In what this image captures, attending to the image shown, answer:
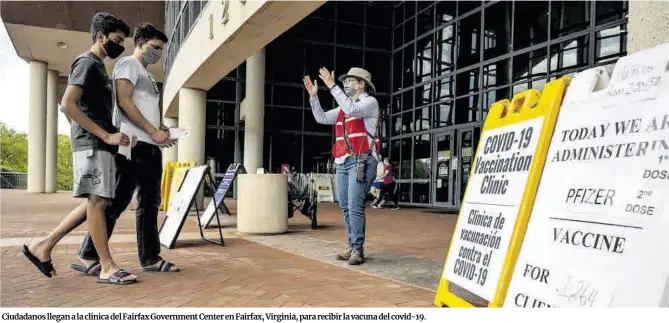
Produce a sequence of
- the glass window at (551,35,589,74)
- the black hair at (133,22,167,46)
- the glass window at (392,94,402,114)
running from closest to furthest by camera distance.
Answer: the black hair at (133,22,167,46)
the glass window at (551,35,589,74)
the glass window at (392,94,402,114)

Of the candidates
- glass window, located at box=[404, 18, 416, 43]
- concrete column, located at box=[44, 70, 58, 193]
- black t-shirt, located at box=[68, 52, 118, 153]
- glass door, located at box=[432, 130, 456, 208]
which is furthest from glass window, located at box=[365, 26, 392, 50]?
black t-shirt, located at box=[68, 52, 118, 153]

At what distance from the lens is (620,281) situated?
1.74 meters

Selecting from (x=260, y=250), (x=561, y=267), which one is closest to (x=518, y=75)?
(x=260, y=250)

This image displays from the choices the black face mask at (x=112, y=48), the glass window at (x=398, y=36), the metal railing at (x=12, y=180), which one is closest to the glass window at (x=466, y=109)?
the glass window at (x=398, y=36)

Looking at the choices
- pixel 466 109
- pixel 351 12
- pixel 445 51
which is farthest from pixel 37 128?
pixel 466 109

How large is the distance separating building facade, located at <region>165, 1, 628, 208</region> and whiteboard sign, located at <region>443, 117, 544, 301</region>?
32.0 ft

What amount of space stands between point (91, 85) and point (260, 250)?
2610 mm

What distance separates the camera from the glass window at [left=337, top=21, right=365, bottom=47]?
20.4 metres

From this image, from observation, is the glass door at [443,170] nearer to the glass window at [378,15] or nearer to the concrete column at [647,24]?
the glass window at [378,15]

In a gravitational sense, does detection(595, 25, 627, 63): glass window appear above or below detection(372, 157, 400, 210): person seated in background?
above

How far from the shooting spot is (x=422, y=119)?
17.4m

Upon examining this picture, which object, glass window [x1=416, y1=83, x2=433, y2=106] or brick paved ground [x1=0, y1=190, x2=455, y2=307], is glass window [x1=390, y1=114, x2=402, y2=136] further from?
brick paved ground [x1=0, y1=190, x2=455, y2=307]

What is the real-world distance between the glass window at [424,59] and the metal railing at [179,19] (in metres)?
8.27

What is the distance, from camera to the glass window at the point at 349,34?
20375 millimetres
